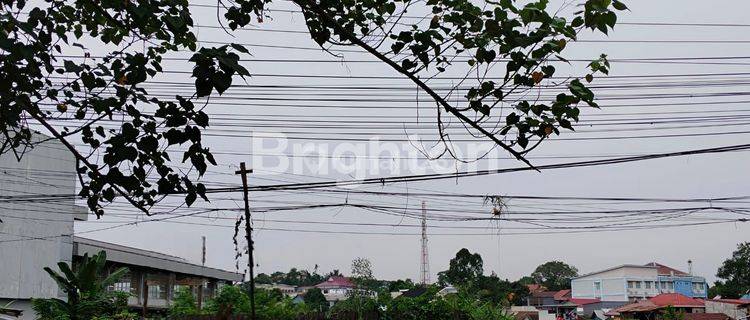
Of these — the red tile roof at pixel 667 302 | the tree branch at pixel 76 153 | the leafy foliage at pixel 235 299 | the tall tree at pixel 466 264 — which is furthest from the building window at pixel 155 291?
the tree branch at pixel 76 153

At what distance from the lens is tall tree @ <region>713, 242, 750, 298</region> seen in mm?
45688

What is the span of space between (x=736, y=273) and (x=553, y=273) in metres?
30.6

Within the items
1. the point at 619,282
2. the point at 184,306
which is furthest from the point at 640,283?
the point at 184,306

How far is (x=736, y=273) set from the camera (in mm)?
46781

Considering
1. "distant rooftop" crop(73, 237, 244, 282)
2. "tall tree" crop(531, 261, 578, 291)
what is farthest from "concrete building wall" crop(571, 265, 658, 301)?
"distant rooftop" crop(73, 237, 244, 282)

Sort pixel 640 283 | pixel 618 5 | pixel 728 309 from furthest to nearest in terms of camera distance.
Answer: pixel 640 283 → pixel 728 309 → pixel 618 5

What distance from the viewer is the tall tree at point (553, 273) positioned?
7512cm

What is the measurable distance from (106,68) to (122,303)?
9.03m

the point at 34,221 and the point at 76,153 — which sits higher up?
the point at 34,221

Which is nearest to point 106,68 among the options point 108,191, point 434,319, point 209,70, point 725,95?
point 108,191

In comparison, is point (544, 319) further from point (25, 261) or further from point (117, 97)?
point (117, 97)

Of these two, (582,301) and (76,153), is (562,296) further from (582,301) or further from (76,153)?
(76,153)

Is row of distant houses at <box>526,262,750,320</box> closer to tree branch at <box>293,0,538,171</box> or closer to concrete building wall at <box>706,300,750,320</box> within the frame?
concrete building wall at <box>706,300,750,320</box>

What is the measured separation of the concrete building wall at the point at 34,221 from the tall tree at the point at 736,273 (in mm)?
40104
